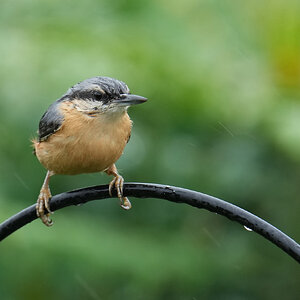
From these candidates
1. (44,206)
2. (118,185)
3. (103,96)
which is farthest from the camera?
(103,96)

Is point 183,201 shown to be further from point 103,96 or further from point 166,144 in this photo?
point 166,144

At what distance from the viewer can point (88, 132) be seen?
10.0ft

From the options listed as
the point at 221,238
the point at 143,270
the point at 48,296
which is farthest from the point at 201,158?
the point at 48,296

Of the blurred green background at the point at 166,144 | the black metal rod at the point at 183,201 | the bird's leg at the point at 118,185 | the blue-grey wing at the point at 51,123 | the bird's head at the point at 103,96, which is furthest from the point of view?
the blurred green background at the point at 166,144

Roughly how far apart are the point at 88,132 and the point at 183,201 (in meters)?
0.91

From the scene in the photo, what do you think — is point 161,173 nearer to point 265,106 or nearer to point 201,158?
point 201,158

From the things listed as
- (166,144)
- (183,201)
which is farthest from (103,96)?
(166,144)

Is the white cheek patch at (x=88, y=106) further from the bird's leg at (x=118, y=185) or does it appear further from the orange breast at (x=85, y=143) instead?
the bird's leg at (x=118, y=185)

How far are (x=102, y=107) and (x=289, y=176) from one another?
1.84 meters

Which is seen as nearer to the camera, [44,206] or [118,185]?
[118,185]

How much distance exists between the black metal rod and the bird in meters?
0.43

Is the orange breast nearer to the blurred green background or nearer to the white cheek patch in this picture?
the white cheek patch

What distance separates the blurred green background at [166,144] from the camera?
4.25 metres

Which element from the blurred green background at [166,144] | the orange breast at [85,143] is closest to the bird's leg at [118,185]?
the orange breast at [85,143]
